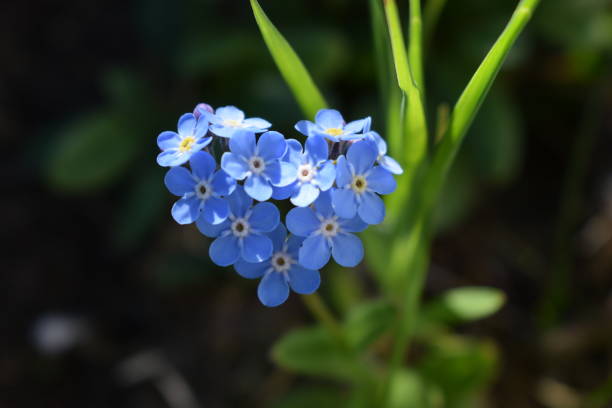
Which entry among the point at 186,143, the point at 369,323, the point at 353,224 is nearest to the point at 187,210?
the point at 186,143

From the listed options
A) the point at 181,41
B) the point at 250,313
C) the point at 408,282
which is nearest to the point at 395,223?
the point at 408,282

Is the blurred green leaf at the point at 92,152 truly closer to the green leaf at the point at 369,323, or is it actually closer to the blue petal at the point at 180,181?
the green leaf at the point at 369,323

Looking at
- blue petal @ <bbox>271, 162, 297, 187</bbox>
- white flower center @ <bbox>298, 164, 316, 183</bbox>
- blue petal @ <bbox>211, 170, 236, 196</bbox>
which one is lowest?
white flower center @ <bbox>298, 164, 316, 183</bbox>

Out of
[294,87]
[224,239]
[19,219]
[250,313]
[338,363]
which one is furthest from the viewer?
[19,219]

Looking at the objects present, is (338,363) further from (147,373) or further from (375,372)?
(147,373)

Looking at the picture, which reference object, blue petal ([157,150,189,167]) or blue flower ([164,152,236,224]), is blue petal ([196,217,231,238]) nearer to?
blue flower ([164,152,236,224])

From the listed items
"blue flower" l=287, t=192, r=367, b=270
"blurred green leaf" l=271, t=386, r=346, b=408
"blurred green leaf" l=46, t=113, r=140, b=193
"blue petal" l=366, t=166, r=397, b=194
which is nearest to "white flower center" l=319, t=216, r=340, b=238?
"blue flower" l=287, t=192, r=367, b=270

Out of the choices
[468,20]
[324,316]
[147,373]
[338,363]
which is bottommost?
[147,373]
